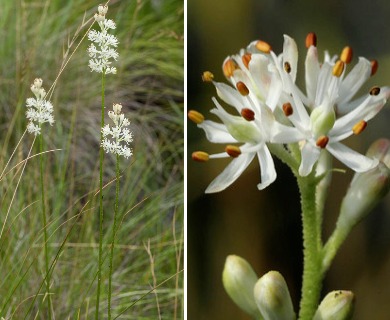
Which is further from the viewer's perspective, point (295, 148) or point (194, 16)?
point (194, 16)

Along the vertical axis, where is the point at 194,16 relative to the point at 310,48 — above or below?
above

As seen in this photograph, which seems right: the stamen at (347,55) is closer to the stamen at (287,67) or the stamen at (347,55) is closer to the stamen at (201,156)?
the stamen at (287,67)

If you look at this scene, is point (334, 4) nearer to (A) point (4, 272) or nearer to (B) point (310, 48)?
(B) point (310, 48)

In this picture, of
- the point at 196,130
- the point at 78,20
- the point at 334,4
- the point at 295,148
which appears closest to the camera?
the point at 295,148

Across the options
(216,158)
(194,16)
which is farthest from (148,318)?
(194,16)

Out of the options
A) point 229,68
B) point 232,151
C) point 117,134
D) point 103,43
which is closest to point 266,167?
point 232,151

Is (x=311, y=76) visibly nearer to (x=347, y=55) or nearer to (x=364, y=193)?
(x=347, y=55)
